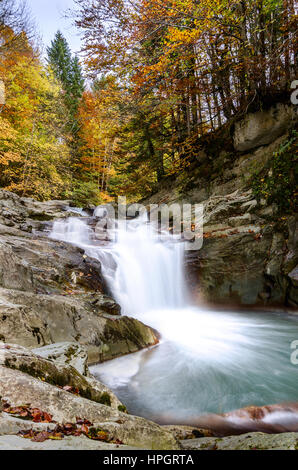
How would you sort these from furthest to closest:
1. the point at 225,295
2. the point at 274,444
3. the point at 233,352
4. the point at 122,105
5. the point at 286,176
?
the point at 122,105
the point at 225,295
the point at 286,176
the point at 233,352
the point at 274,444

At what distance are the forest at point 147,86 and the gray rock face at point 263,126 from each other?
0.42 metres

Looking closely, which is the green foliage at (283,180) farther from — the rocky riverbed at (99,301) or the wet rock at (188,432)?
the wet rock at (188,432)

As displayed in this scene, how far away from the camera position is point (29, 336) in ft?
8.94

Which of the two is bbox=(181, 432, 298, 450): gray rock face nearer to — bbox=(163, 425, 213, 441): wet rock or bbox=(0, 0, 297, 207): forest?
bbox=(163, 425, 213, 441): wet rock

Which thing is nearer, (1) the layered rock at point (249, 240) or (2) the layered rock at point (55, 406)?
(2) the layered rock at point (55, 406)

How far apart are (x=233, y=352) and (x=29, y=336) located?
12.6ft

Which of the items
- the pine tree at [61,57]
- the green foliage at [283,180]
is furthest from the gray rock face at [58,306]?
the pine tree at [61,57]

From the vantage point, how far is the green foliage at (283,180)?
22.5 feet

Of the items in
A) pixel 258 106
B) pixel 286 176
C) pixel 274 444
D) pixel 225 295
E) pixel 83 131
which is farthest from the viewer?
pixel 83 131

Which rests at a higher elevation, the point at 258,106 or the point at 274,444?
the point at 258,106

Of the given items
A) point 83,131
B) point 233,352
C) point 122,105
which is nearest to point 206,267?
point 233,352

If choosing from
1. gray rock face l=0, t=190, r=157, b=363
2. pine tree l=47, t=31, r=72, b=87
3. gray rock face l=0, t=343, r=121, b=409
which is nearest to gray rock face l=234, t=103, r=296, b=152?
gray rock face l=0, t=190, r=157, b=363

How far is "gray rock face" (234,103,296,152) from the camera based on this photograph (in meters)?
8.46
